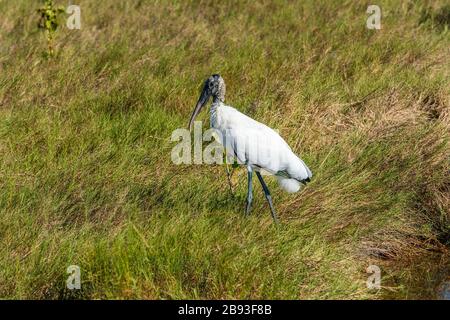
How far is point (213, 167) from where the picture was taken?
5.70m

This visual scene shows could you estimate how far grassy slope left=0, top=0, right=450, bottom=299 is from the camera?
4.28 metres

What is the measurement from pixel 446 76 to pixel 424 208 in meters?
1.84

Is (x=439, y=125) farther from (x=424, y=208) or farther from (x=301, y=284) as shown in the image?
(x=301, y=284)

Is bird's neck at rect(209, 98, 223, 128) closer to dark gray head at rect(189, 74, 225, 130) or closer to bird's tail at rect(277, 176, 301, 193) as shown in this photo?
dark gray head at rect(189, 74, 225, 130)

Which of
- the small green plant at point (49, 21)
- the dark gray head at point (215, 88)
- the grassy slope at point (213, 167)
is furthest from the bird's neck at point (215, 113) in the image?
the small green plant at point (49, 21)

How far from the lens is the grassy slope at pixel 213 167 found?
428 cm

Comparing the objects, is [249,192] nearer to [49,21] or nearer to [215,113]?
[215,113]

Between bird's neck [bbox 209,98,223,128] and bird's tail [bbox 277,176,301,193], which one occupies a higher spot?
bird's neck [bbox 209,98,223,128]

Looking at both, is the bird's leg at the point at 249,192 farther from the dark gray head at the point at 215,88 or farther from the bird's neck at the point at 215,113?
the dark gray head at the point at 215,88

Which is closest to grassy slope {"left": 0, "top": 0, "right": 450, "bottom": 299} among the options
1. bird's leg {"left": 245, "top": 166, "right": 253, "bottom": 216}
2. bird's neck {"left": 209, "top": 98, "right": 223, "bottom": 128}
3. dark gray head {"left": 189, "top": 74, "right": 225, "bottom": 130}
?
bird's leg {"left": 245, "top": 166, "right": 253, "bottom": 216}

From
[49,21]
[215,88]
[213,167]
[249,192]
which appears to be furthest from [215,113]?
[49,21]

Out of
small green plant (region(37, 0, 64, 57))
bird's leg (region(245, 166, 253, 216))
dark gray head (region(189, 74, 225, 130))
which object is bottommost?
bird's leg (region(245, 166, 253, 216))

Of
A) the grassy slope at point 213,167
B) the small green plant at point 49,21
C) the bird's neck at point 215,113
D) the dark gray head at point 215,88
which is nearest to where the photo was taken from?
the grassy slope at point 213,167

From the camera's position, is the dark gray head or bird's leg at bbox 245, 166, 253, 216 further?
the dark gray head
